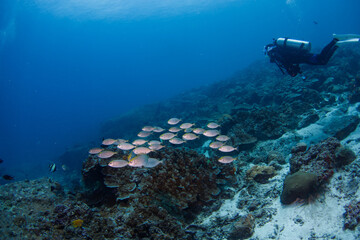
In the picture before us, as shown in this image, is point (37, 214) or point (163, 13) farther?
point (163, 13)

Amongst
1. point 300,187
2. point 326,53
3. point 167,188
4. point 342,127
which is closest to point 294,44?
point 326,53

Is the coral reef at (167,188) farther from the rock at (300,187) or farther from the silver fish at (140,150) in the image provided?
the rock at (300,187)

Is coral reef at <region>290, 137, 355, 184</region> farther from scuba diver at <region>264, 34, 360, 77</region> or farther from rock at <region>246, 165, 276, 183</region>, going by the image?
scuba diver at <region>264, 34, 360, 77</region>

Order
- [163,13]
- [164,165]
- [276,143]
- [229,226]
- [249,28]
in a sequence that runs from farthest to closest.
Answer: [249,28], [163,13], [276,143], [164,165], [229,226]

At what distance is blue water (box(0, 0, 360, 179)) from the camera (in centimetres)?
7163

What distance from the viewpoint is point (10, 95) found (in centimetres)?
16975

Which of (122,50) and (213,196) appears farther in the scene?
(122,50)

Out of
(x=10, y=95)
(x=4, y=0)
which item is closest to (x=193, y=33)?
(x=4, y=0)

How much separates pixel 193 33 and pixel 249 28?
73176 mm

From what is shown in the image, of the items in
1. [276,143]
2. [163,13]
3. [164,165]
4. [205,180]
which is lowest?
[276,143]

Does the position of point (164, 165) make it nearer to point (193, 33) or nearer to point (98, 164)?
point (98, 164)

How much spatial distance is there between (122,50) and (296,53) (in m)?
171

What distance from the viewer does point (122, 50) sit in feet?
518

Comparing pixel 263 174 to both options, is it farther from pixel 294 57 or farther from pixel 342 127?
pixel 294 57
